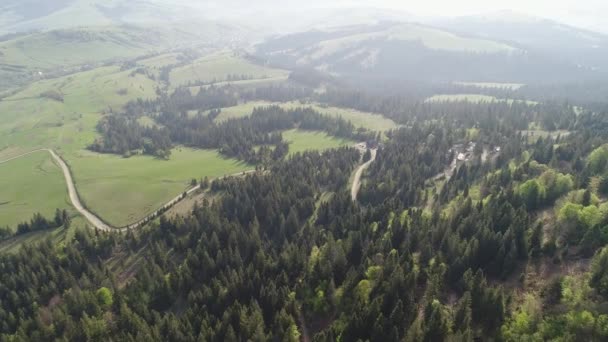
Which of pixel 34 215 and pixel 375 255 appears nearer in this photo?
pixel 375 255

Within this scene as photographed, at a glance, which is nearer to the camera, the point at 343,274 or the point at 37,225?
the point at 343,274

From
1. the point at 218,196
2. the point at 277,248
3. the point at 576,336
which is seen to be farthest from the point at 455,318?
the point at 218,196

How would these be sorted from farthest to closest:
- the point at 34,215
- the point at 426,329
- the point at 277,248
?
the point at 34,215, the point at 277,248, the point at 426,329

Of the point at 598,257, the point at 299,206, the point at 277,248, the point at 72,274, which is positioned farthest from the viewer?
the point at 299,206

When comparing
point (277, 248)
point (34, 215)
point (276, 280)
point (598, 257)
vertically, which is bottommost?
point (34, 215)

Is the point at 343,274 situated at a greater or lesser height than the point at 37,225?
greater

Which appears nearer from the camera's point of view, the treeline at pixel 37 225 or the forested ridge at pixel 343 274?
the forested ridge at pixel 343 274

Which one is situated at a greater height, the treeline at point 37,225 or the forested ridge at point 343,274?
the forested ridge at point 343,274

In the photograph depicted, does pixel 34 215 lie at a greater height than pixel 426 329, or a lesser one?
lesser

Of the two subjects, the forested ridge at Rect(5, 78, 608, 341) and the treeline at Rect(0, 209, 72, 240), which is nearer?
the forested ridge at Rect(5, 78, 608, 341)

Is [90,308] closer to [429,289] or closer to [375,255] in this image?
[375,255]

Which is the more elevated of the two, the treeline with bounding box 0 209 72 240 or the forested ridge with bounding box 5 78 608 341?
the forested ridge with bounding box 5 78 608 341
